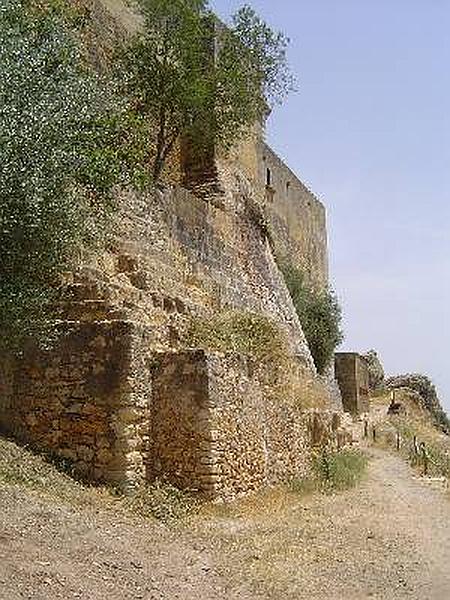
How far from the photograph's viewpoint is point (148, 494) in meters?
10.3

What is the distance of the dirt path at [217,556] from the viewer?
23.5ft

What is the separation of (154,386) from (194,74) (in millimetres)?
9025

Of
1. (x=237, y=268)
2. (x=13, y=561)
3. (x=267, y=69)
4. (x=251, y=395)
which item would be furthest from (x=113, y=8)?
(x=13, y=561)

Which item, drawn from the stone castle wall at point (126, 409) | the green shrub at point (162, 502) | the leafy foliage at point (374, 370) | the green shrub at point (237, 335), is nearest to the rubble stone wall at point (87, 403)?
the stone castle wall at point (126, 409)

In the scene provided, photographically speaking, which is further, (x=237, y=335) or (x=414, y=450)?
(x=414, y=450)

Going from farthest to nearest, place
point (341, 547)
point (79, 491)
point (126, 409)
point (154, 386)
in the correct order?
point (154, 386), point (126, 409), point (79, 491), point (341, 547)

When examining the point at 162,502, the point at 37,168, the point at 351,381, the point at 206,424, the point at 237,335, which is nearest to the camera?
the point at 37,168

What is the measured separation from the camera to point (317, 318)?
29.6 meters

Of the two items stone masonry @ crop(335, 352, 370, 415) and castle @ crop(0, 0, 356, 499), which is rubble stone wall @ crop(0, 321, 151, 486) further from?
stone masonry @ crop(335, 352, 370, 415)

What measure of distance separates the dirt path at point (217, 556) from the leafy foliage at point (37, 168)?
2.57m

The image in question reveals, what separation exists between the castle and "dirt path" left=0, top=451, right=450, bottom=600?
104 centimetres

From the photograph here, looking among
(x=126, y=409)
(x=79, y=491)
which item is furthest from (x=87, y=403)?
(x=79, y=491)

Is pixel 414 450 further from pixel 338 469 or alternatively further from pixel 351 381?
pixel 351 381

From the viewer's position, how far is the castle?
10641 mm
